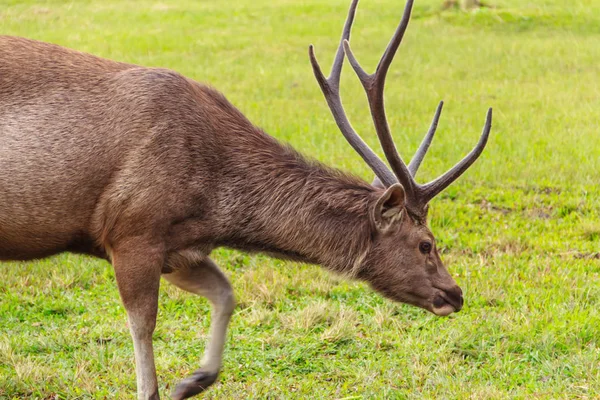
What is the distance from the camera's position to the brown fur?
4977 millimetres

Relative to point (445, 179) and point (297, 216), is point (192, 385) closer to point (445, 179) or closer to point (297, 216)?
point (297, 216)

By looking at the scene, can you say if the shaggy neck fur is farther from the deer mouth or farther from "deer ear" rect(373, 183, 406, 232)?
the deer mouth

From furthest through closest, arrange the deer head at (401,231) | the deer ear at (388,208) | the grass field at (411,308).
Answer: the grass field at (411,308)
the deer head at (401,231)
the deer ear at (388,208)

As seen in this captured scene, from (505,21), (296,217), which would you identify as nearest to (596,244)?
(296,217)

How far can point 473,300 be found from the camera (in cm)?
675

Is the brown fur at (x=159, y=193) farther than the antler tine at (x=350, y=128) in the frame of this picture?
No

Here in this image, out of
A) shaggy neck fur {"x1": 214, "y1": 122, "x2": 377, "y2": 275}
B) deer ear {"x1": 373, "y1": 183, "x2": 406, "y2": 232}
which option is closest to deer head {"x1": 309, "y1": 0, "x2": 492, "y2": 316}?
deer ear {"x1": 373, "y1": 183, "x2": 406, "y2": 232}

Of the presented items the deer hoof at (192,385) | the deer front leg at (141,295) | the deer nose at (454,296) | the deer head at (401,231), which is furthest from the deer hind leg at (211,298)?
the deer nose at (454,296)

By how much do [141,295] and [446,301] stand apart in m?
1.79

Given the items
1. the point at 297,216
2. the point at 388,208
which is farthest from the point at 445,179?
the point at 297,216

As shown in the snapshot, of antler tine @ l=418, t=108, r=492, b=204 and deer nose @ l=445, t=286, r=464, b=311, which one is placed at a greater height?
antler tine @ l=418, t=108, r=492, b=204

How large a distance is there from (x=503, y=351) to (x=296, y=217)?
174 centimetres

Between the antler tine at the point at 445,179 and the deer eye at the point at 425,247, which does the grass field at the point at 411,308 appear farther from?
the antler tine at the point at 445,179

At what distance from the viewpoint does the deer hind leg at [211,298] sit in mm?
5434
